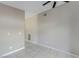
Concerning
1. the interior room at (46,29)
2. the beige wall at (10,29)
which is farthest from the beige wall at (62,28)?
the beige wall at (10,29)

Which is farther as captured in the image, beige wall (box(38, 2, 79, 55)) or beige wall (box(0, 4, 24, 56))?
beige wall (box(38, 2, 79, 55))

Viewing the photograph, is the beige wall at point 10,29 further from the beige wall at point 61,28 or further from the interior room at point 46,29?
the beige wall at point 61,28

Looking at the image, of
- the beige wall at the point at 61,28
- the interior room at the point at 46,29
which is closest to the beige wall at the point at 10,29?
the interior room at the point at 46,29

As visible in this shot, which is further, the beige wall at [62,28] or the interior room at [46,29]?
the beige wall at [62,28]

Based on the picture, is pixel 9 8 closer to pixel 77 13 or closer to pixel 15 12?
pixel 15 12

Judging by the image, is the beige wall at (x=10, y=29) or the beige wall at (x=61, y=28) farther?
the beige wall at (x=61, y=28)

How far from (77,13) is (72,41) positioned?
1.32 m

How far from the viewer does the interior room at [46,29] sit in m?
3.48

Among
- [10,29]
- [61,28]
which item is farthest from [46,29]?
[10,29]

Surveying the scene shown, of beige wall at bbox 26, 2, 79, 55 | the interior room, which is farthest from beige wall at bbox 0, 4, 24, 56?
beige wall at bbox 26, 2, 79, 55

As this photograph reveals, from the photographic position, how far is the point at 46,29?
16.5 ft

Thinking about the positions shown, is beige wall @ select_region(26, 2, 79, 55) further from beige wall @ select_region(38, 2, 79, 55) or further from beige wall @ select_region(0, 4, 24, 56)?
beige wall @ select_region(0, 4, 24, 56)

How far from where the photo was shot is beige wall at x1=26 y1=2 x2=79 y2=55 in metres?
3.60

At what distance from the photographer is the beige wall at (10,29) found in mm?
3420
